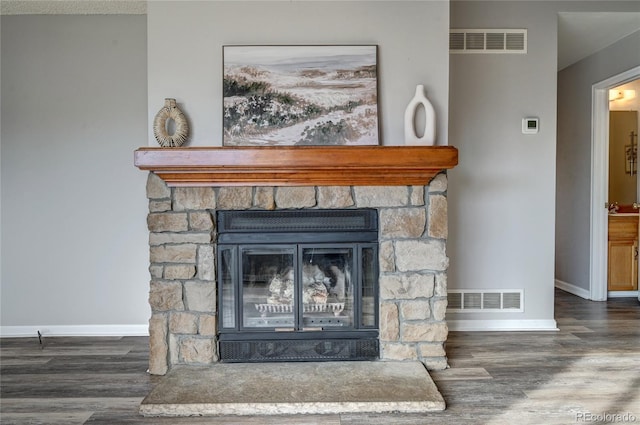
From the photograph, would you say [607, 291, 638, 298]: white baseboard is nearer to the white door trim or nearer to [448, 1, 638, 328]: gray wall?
the white door trim

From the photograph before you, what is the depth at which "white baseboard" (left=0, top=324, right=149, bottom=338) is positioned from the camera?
311 cm

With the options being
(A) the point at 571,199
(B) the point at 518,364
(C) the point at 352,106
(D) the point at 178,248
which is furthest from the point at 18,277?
(A) the point at 571,199

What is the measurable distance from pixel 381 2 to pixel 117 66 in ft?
6.48

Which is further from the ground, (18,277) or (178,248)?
(178,248)

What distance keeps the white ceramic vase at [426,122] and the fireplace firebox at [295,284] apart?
0.49 meters

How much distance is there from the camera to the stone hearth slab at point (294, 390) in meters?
1.94

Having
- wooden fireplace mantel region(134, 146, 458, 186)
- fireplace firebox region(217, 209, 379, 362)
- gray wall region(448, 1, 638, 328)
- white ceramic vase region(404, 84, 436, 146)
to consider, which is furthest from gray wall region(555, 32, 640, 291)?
fireplace firebox region(217, 209, 379, 362)

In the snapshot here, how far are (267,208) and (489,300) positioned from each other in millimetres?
1941

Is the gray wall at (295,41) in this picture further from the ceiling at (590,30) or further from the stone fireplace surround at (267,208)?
the ceiling at (590,30)

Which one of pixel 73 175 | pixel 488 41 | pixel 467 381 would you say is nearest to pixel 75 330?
pixel 73 175

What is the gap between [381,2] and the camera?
2510mm

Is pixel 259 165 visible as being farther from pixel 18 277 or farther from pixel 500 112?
pixel 18 277

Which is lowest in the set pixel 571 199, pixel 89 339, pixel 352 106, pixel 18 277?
pixel 89 339

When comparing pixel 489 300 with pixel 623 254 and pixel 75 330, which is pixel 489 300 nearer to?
pixel 623 254
